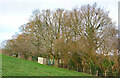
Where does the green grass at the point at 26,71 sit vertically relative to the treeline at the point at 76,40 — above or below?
below

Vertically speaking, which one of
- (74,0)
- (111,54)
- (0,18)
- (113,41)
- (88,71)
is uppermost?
(74,0)

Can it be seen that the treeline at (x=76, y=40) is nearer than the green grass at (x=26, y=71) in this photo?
No

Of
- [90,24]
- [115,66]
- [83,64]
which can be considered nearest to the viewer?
[115,66]

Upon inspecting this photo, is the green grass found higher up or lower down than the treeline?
lower down

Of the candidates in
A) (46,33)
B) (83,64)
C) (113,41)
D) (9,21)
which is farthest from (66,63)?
(9,21)

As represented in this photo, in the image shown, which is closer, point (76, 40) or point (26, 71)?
point (26, 71)

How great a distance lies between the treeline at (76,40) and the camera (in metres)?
10.2

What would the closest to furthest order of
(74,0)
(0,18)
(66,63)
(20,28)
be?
(0,18) → (74,0) → (66,63) → (20,28)

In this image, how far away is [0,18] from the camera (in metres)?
8.61

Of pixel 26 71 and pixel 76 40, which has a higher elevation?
pixel 76 40

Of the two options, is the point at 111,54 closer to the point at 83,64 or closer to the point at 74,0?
the point at 83,64

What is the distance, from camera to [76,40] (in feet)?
42.8

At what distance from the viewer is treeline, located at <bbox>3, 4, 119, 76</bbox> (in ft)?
33.6

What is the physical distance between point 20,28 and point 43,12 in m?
7.16
